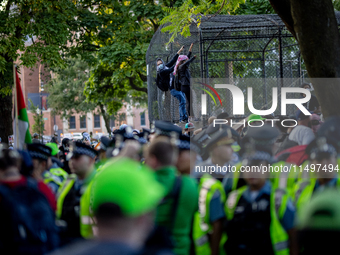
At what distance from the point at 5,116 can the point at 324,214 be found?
18.3 meters

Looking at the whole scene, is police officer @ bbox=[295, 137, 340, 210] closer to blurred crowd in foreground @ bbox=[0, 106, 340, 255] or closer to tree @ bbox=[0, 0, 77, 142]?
blurred crowd in foreground @ bbox=[0, 106, 340, 255]

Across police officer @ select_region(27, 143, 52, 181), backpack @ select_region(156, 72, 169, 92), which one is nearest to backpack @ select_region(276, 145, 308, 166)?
police officer @ select_region(27, 143, 52, 181)

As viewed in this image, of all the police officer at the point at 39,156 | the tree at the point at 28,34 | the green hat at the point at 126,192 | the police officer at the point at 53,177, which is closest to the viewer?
the green hat at the point at 126,192

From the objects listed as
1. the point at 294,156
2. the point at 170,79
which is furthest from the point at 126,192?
the point at 170,79

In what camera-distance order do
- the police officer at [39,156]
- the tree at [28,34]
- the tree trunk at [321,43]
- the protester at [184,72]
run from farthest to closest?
the tree at [28,34]
the protester at [184,72]
the tree trunk at [321,43]
the police officer at [39,156]

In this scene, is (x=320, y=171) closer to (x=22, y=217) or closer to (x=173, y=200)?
(x=173, y=200)

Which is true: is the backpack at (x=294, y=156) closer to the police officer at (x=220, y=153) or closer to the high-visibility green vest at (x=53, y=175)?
the police officer at (x=220, y=153)

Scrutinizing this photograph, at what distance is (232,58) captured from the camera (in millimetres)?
13609

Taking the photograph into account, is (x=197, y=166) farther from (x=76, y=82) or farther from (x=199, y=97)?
(x=76, y=82)

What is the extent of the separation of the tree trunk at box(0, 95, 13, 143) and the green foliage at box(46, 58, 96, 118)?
662 inches

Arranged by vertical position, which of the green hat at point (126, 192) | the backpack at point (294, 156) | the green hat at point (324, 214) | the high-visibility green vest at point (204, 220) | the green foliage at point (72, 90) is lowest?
the high-visibility green vest at point (204, 220)

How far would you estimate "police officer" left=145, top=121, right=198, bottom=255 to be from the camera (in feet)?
11.4

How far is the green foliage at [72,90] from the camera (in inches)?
1416

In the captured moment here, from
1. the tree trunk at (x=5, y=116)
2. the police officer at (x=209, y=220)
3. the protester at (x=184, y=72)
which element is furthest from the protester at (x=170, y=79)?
the tree trunk at (x=5, y=116)
